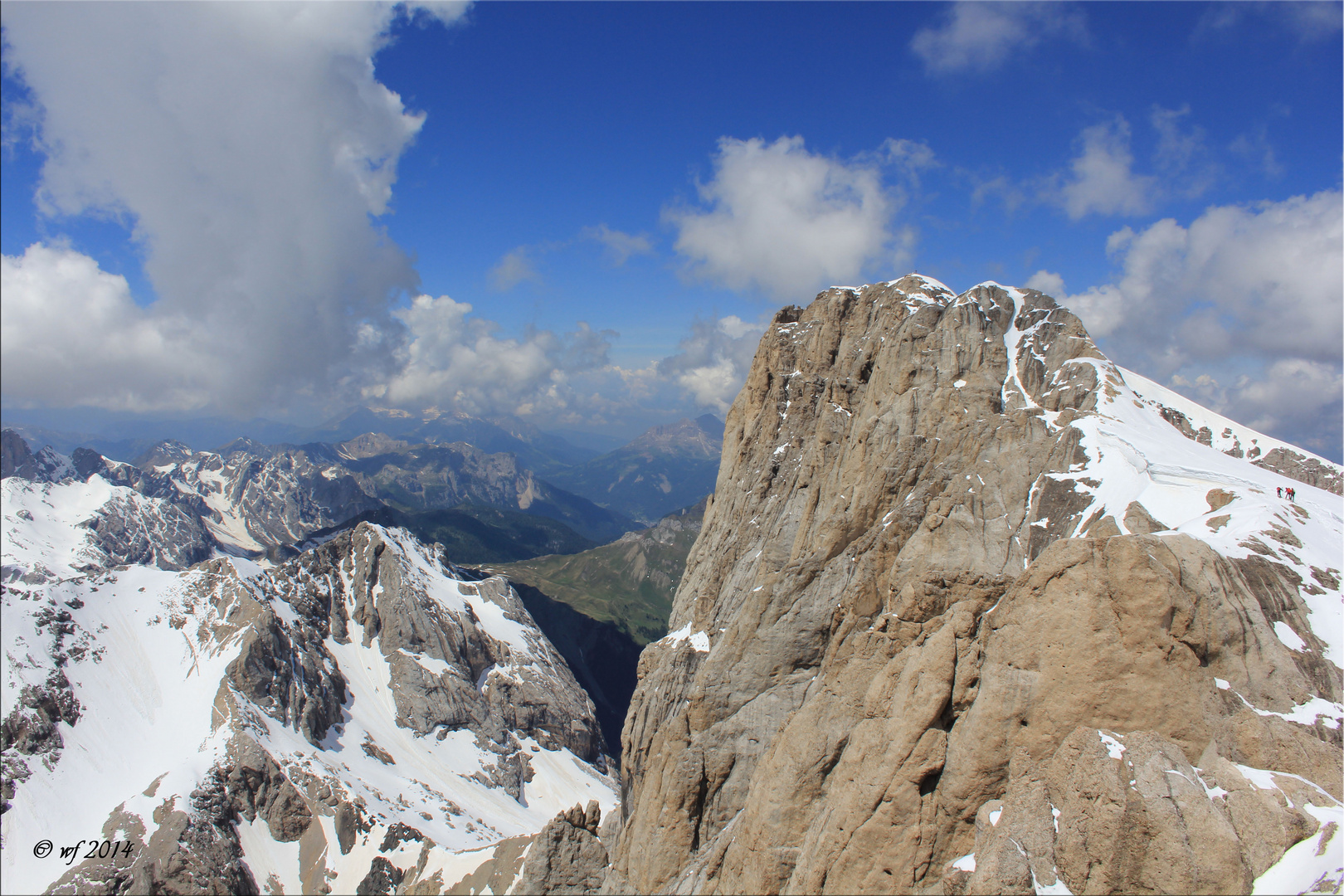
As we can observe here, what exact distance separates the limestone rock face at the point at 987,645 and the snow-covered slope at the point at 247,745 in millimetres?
44529

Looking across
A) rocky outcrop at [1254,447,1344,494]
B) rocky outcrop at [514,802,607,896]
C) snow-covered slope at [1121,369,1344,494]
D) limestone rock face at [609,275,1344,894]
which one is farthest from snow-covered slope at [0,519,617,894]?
rocky outcrop at [1254,447,1344,494]

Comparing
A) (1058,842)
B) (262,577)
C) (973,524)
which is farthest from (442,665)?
(1058,842)

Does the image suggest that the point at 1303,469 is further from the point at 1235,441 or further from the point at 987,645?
the point at 987,645

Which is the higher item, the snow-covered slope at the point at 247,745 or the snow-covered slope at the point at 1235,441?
the snow-covered slope at the point at 1235,441

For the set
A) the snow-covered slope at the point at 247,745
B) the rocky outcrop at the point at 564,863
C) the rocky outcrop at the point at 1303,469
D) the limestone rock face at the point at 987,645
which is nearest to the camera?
the limestone rock face at the point at 987,645

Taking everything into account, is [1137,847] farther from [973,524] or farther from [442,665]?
[442,665]

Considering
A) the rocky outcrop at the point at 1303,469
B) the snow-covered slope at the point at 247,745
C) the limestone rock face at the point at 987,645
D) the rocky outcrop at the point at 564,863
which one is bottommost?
the snow-covered slope at the point at 247,745

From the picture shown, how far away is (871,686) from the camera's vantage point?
97.7 feet

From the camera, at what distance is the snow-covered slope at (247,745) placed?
108312mm

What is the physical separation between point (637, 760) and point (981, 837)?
192 ft

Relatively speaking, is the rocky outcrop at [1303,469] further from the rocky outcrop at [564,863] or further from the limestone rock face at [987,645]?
the rocky outcrop at [564,863]

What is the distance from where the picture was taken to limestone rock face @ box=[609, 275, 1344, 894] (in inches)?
803

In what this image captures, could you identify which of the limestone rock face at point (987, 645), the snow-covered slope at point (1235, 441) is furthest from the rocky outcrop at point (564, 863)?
the snow-covered slope at point (1235, 441)

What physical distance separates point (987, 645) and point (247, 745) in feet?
500
